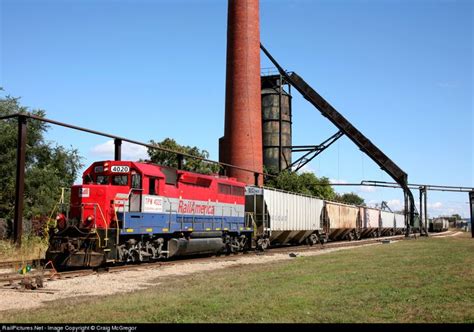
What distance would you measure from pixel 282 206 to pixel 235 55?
2100 centimetres

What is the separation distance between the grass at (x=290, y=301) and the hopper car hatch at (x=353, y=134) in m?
42.6

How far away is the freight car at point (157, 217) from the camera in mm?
17469

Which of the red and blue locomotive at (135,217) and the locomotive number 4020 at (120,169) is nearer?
the red and blue locomotive at (135,217)

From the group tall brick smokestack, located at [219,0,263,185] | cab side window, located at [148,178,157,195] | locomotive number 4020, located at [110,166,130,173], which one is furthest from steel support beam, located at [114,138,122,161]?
tall brick smokestack, located at [219,0,263,185]

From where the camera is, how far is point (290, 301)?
983cm

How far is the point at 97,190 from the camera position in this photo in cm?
1820

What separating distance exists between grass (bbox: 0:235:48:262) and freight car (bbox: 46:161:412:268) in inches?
154

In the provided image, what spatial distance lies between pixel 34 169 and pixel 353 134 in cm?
3713

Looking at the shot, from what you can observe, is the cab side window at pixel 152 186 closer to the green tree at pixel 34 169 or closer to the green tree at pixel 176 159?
the green tree at pixel 34 169

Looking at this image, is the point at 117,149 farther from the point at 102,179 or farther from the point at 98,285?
the point at 98,285

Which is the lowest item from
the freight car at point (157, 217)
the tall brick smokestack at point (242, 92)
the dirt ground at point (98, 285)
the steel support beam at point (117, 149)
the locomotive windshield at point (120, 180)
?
the dirt ground at point (98, 285)

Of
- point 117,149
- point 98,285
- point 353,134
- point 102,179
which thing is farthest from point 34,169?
point 353,134

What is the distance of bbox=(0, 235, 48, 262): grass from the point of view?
20.9 m

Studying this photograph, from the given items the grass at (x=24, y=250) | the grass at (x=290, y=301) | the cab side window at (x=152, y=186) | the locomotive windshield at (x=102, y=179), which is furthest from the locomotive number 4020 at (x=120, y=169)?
the grass at (x=290, y=301)
